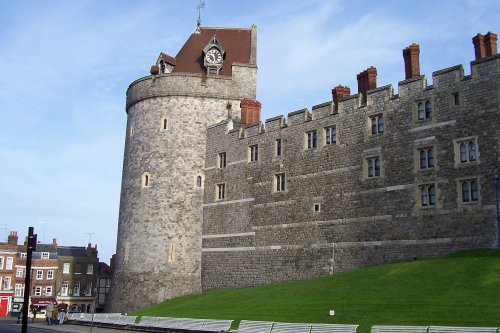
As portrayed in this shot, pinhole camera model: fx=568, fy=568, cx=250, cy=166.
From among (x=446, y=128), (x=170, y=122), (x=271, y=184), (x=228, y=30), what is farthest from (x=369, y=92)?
(x=228, y=30)

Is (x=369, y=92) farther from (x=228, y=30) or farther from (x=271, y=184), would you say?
A: (x=228, y=30)

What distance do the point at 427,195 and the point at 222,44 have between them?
989 inches

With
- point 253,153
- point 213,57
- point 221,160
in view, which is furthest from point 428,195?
point 213,57

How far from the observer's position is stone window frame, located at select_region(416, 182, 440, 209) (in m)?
29.1

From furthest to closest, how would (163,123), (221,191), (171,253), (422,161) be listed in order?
1. (163,123)
2. (221,191)
3. (171,253)
4. (422,161)

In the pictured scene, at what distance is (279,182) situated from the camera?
37.7m

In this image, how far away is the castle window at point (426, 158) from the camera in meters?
29.7

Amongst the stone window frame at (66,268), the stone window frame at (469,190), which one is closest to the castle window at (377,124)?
the stone window frame at (469,190)

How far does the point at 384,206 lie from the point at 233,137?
14.1 metres

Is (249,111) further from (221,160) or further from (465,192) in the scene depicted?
(465,192)

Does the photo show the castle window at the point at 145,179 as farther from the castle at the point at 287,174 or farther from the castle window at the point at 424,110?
the castle window at the point at 424,110

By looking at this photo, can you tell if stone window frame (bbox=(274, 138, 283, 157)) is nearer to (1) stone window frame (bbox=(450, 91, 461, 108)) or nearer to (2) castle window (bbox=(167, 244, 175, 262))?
(2) castle window (bbox=(167, 244, 175, 262))

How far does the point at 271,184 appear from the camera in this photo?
124 feet

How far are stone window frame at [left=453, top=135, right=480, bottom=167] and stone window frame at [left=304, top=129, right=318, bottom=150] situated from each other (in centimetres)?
944
